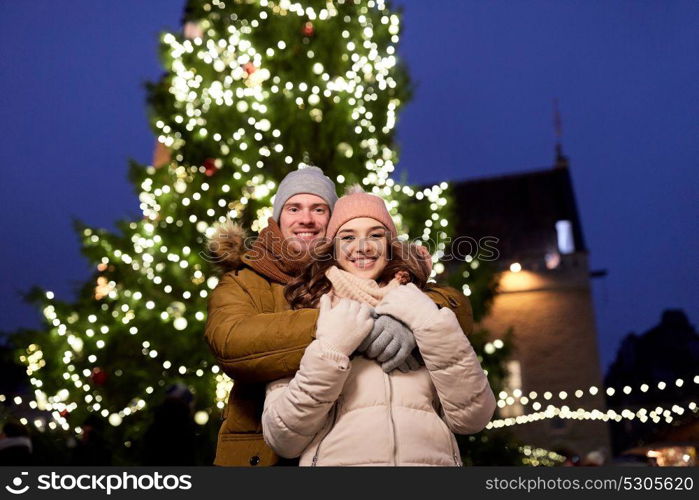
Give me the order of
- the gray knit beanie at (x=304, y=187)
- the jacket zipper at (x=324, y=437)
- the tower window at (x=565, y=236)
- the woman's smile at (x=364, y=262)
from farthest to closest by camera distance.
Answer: the tower window at (x=565, y=236)
the gray knit beanie at (x=304, y=187)
the woman's smile at (x=364, y=262)
the jacket zipper at (x=324, y=437)

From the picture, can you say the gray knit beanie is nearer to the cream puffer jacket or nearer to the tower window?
the cream puffer jacket

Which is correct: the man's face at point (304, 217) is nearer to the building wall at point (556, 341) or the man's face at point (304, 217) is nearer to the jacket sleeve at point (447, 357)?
the jacket sleeve at point (447, 357)

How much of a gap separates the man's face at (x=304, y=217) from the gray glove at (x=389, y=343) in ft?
3.50

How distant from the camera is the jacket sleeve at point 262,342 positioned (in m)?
2.24

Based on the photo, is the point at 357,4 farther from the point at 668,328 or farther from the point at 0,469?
the point at 668,328

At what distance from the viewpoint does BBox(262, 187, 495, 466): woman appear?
2.13m

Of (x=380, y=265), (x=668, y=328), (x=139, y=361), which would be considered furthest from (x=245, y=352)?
(x=668, y=328)

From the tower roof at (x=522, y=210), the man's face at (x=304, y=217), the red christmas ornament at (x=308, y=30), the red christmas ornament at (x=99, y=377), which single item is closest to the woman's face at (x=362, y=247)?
the man's face at (x=304, y=217)

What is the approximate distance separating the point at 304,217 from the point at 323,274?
37.5 inches

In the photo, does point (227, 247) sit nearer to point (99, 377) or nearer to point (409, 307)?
point (409, 307)

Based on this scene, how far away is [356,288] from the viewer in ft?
7.82

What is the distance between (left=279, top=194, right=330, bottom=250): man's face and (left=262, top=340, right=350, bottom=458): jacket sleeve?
1140 millimetres

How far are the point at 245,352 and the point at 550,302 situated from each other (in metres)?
20.2

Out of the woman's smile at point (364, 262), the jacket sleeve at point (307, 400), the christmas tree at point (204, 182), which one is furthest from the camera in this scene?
the christmas tree at point (204, 182)
